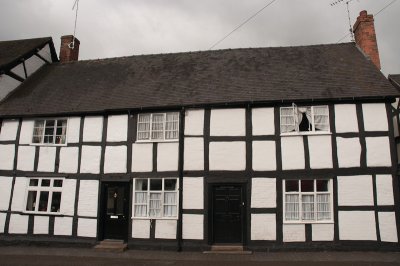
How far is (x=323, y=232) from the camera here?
10.8 m

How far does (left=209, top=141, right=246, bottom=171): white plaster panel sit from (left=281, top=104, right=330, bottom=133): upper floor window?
5.62 feet

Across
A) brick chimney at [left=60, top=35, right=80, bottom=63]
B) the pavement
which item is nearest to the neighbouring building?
the pavement

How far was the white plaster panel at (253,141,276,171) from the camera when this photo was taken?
37.2ft

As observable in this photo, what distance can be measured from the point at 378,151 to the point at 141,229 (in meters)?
8.82

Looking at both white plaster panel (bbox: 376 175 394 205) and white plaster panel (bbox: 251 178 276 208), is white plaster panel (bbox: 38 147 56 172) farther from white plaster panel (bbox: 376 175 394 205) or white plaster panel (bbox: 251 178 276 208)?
white plaster panel (bbox: 376 175 394 205)

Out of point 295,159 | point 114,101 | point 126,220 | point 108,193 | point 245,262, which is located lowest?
point 245,262

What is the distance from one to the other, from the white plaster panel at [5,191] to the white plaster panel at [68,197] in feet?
7.68

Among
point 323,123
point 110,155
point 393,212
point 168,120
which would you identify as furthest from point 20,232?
point 393,212

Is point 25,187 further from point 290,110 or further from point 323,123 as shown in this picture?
point 323,123

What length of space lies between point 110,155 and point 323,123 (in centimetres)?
808

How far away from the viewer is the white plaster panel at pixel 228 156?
37.7 ft

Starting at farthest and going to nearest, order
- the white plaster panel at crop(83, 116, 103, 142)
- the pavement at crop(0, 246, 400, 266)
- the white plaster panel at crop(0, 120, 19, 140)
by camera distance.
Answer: the white plaster panel at crop(0, 120, 19, 140), the white plaster panel at crop(83, 116, 103, 142), the pavement at crop(0, 246, 400, 266)

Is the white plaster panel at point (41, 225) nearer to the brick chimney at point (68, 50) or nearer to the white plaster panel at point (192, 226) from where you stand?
the white plaster panel at point (192, 226)

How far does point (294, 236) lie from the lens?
10.8 meters
